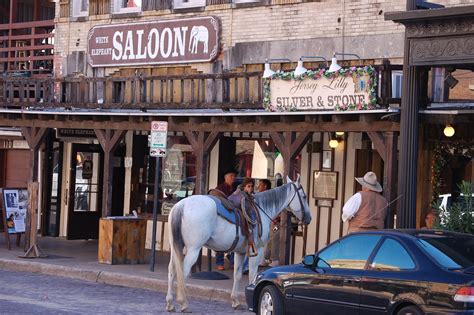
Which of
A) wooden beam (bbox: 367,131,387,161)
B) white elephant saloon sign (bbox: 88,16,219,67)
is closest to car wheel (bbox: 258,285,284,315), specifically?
wooden beam (bbox: 367,131,387,161)

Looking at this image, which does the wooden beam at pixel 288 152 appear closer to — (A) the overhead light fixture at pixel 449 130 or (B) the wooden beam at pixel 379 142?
(B) the wooden beam at pixel 379 142

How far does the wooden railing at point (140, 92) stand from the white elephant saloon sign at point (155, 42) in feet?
7.86

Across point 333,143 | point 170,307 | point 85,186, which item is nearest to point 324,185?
point 333,143

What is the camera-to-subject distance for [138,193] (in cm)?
2720

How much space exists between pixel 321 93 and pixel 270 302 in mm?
5303

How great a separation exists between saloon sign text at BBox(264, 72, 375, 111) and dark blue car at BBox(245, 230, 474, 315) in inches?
181

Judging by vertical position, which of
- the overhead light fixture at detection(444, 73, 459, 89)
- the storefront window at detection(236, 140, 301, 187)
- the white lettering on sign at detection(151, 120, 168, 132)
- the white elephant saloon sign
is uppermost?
the white elephant saloon sign

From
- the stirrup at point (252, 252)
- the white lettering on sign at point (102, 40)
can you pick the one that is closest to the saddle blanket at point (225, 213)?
the stirrup at point (252, 252)

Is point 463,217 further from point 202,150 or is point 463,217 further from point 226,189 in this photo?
point 202,150

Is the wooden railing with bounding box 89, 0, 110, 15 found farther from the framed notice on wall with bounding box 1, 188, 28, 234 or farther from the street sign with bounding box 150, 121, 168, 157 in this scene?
the street sign with bounding box 150, 121, 168, 157

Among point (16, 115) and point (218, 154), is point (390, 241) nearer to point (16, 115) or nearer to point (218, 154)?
point (218, 154)

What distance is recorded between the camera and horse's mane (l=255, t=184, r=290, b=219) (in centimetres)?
1719

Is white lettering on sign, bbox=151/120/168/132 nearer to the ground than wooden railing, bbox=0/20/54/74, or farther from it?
nearer to the ground

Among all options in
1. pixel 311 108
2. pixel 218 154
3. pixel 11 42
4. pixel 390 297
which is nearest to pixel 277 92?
pixel 311 108
